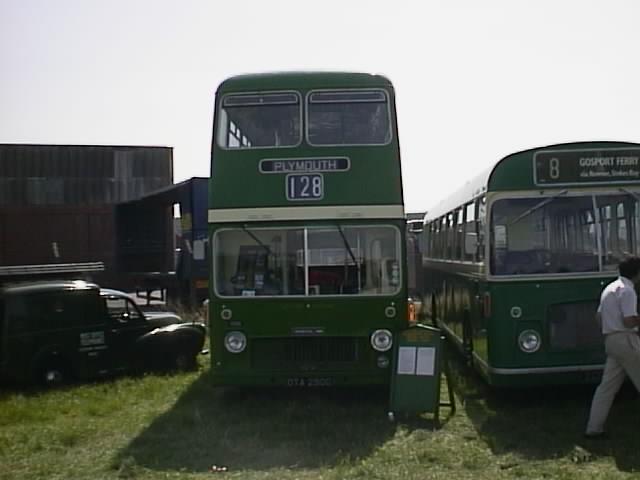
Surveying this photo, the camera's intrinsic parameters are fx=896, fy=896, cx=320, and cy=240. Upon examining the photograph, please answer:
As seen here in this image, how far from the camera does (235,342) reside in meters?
10.9

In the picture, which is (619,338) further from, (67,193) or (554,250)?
(67,193)

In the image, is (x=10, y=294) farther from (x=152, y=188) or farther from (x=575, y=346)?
(x=152, y=188)

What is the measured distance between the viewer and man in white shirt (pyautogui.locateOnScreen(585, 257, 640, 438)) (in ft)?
28.1

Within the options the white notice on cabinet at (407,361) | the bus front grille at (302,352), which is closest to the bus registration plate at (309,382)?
the bus front grille at (302,352)

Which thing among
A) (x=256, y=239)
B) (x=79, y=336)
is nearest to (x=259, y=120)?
(x=256, y=239)

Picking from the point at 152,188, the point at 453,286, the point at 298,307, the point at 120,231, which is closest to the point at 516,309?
the point at 298,307

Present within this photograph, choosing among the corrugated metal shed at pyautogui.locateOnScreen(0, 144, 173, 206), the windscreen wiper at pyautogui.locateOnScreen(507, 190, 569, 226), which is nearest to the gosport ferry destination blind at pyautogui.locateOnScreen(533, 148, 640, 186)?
the windscreen wiper at pyautogui.locateOnScreen(507, 190, 569, 226)

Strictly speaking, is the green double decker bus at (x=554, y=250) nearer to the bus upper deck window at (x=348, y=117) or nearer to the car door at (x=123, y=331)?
the bus upper deck window at (x=348, y=117)

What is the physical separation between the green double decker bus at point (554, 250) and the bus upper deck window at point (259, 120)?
2586 mm

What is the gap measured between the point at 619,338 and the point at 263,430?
12.8 ft

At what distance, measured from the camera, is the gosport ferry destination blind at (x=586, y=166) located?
10.1m

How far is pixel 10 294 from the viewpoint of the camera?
13.0 meters

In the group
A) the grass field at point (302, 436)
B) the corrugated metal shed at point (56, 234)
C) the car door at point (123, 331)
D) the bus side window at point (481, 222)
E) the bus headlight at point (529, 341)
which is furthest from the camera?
the corrugated metal shed at point (56, 234)

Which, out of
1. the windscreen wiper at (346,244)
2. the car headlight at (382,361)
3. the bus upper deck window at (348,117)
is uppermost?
the bus upper deck window at (348,117)
